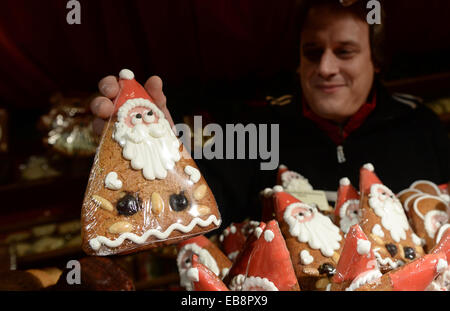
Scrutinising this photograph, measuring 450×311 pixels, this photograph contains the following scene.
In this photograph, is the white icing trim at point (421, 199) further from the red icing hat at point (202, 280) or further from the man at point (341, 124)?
the red icing hat at point (202, 280)

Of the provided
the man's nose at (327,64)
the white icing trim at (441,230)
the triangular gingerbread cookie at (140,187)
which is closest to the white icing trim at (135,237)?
the triangular gingerbread cookie at (140,187)

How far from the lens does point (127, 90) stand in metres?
0.86

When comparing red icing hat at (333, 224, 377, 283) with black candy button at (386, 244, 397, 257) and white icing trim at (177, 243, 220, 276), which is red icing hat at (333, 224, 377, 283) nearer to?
black candy button at (386, 244, 397, 257)

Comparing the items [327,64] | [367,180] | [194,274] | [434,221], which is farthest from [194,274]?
[327,64]

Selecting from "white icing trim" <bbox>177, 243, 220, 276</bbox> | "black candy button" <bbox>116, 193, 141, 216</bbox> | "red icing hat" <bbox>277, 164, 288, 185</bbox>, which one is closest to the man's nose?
"red icing hat" <bbox>277, 164, 288, 185</bbox>

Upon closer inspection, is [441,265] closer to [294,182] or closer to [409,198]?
[409,198]

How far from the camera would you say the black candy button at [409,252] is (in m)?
0.94

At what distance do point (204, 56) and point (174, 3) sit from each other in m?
0.16

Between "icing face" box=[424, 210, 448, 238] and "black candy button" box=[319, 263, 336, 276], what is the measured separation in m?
0.31

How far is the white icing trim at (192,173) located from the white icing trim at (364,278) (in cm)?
34

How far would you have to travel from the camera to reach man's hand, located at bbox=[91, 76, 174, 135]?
854 mm

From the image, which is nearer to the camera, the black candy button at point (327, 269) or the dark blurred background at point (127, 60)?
the black candy button at point (327, 269)
